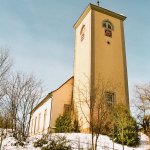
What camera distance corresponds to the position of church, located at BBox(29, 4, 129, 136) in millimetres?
22031

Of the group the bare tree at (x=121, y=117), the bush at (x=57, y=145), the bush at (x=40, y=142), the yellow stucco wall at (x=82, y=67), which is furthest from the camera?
the yellow stucco wall at (x=82, y=67)

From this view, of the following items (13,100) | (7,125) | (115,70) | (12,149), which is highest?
(115,70)

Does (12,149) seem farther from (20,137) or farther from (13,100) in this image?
(13,100)

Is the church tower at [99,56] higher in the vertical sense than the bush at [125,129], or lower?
higher

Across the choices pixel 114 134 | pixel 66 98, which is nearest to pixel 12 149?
pixel 114 134

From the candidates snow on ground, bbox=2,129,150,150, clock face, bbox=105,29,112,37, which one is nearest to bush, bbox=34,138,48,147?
snow on ground, bbox=2,129,150,150

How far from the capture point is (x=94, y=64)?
72.9ft

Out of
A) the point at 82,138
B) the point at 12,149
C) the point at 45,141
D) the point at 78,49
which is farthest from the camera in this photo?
the point at 78,49

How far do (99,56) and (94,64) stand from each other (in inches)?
46.3

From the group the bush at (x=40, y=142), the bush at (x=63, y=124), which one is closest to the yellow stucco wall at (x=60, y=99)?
the bush at (x=63, y=124)

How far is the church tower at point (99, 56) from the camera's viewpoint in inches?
863

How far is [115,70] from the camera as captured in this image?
2323 cm

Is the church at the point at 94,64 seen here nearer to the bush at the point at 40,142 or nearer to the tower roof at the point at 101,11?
the tower roof at the point at 101,11

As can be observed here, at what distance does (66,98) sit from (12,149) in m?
11.6
